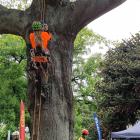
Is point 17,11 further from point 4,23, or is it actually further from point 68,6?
point 68,6

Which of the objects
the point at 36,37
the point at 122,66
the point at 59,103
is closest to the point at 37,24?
the point at 36,37

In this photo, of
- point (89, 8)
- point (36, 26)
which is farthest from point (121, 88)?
point (36, 26)

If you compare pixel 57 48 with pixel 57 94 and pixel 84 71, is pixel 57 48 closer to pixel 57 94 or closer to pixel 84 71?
pixel 57 94

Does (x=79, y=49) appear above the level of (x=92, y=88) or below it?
above

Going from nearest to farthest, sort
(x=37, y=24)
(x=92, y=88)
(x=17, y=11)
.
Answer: (x=37, y=24) < (x=17, y=11) < (x=92, y=88)

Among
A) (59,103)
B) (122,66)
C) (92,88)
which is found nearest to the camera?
(59,103)

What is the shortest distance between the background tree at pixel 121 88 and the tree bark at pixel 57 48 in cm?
1776

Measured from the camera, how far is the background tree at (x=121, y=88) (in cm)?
2716

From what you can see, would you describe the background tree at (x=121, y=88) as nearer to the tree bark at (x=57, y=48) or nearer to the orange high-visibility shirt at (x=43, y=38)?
the tree bark at (x=57, y=48)

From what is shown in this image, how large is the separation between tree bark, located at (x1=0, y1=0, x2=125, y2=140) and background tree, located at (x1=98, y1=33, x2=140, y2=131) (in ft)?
58.3

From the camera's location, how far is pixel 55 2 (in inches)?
368

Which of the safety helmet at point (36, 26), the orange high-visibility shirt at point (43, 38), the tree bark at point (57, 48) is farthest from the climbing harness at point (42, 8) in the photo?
the safety helmet at point (36, 26)

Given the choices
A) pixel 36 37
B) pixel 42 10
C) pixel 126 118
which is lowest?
pixel 126 118

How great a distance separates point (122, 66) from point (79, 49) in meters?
5.38
